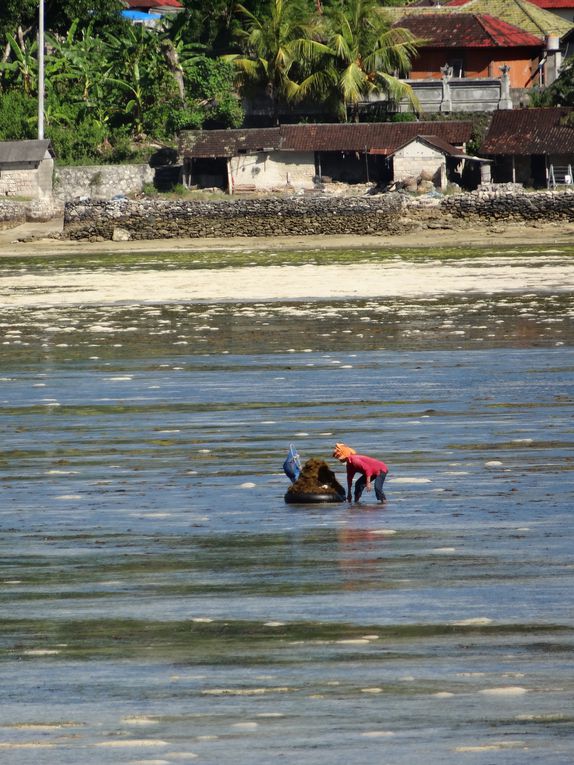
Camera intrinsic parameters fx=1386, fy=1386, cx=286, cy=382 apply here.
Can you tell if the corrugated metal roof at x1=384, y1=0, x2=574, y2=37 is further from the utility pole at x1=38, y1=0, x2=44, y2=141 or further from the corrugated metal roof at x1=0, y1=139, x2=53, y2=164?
the corrugated metal roof at x1=0, y1=139, x2=53, y2=164

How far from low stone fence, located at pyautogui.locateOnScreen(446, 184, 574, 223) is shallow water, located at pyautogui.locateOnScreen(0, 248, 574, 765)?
24.5 m

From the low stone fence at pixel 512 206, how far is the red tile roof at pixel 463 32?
51.4 feet

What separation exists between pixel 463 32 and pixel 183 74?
12165 mm

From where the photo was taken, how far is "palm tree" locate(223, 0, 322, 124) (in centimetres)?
5347

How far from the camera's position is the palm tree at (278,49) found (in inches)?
2105

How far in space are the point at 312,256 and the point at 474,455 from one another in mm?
24648

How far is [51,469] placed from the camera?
13.2 m

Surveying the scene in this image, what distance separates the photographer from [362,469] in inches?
424

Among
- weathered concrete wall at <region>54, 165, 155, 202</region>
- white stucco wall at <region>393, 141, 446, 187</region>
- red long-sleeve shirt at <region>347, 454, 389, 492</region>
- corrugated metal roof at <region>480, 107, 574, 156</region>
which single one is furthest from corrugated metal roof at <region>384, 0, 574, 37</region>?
red long-sleeve shirt at <region>347, 454, 389, 492</region>

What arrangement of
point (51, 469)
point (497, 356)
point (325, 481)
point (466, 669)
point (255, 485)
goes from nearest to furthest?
point (466, 669)
point (325, 481)
point (255, 485)
point (51, 469)
point (497, 356)

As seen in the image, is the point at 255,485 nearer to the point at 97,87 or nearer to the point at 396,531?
the point at 396,531

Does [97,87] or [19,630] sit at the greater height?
[97,87]

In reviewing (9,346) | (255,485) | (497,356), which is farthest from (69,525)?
(9,346)

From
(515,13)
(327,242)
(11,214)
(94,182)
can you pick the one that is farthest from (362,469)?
(515,13)
